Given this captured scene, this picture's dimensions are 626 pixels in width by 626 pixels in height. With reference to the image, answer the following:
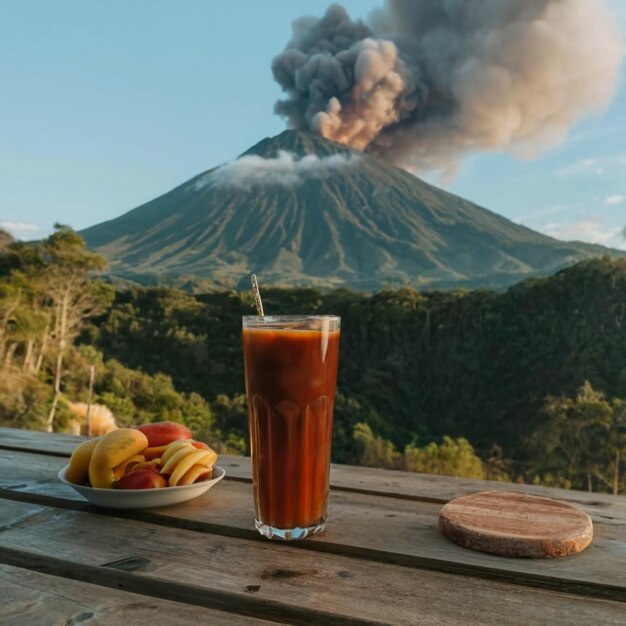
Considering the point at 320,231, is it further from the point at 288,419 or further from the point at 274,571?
the point at 274,571

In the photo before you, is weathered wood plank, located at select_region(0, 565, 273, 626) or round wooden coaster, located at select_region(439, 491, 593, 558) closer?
weathered wood plank, located at select_region(0, 565, 273, 626)

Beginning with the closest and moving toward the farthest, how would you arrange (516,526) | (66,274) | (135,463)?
(516,526) → (135,463) → (66,274)

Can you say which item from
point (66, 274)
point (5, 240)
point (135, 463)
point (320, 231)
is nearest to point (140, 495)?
point (135, 463)

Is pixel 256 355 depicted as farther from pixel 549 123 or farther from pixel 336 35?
pixel 549 123

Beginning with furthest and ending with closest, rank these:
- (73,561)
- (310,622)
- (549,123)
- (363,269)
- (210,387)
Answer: (549,123)
(363,269)
(210,387)
(73,561)
(310,622)

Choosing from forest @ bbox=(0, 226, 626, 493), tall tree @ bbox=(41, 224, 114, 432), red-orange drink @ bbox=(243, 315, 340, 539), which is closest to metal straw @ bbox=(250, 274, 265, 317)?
red-orange drink @ bbox=(243, 315, 340, 539)

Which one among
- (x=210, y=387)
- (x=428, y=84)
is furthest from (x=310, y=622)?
(x=428, y=84)

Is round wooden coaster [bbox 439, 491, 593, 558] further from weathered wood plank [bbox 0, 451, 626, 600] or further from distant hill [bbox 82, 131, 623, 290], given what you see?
distant hill [bbox 82, 131, 623, 290]
